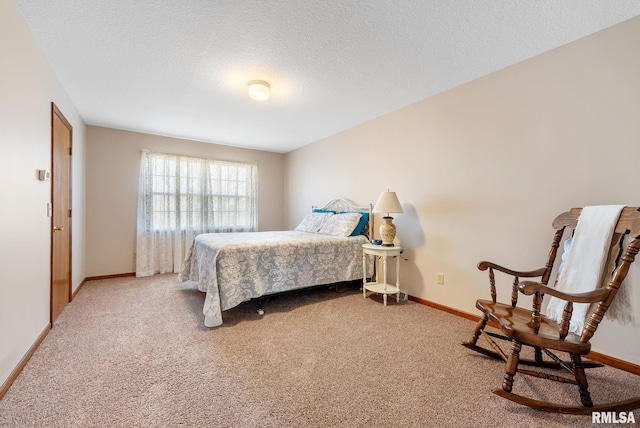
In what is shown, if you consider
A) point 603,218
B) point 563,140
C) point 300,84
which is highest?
point 300,84

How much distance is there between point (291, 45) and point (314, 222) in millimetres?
2559

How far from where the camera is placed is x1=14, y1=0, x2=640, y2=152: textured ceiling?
67.0 inches

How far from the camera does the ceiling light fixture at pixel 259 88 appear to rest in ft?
8.51

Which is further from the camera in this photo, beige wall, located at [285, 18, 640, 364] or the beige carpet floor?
beige wall, located at [285, 18, 640, 364]

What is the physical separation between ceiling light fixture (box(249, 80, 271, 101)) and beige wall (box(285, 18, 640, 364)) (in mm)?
1558

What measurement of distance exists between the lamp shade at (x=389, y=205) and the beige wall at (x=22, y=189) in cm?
290

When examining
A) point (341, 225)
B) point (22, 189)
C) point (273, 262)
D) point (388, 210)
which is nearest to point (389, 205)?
point (388, 210)

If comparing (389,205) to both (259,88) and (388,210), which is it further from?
(259,88)

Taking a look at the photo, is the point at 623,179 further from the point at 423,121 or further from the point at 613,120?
the point at 423,121

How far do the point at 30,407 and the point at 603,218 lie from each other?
3.33 meters

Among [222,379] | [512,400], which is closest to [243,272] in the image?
[222,379]

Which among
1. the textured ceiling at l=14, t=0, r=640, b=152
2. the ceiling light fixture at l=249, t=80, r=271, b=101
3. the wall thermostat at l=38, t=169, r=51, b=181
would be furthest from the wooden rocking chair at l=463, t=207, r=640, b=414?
the wall thermostat at l=38, t=169, r=51, b=181

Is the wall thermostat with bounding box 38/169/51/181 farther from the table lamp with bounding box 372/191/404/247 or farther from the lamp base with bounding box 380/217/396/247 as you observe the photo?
the lamp base with bounding box 380/217/396/247

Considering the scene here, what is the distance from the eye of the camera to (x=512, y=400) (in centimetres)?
142
